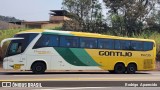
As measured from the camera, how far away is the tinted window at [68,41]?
994 inches

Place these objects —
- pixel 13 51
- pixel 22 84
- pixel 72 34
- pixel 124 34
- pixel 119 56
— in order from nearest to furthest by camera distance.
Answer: pixel 22 84
pixel 13 51
pixel 72 34
pixel 119 56
pixel 124 34

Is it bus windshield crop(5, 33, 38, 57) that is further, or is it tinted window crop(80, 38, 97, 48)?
tinted window crop(80, 38, 97, 48)

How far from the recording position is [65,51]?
25.4m

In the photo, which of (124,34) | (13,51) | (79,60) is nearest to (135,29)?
(124,34)

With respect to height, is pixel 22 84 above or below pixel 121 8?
below

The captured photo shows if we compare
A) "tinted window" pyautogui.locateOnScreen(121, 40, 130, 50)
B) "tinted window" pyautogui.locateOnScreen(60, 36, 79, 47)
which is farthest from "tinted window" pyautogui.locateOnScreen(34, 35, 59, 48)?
"tinted window" pyautogui.locateOnScreen(121, 40, 130, 50)

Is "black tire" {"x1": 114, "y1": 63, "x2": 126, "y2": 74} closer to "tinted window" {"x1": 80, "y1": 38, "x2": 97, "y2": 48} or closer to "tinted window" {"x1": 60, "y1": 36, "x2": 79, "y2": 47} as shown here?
"tinted window" {"x1": 80, "y1": 38, "x2": 97, "y2": 48}

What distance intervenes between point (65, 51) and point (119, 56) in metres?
4.55

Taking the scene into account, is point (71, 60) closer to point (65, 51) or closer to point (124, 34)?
point (65, 51)

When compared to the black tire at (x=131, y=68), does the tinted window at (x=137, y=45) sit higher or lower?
higher

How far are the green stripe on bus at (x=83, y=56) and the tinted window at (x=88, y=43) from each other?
0.41m

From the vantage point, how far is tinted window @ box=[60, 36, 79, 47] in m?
25.2

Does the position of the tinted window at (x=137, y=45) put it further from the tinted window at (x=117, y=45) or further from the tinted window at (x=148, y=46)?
the tinted window at (x=117, y=45)

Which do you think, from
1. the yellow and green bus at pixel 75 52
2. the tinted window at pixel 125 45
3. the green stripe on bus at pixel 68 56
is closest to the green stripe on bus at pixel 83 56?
the yellow and green bus at pixel 75 52
